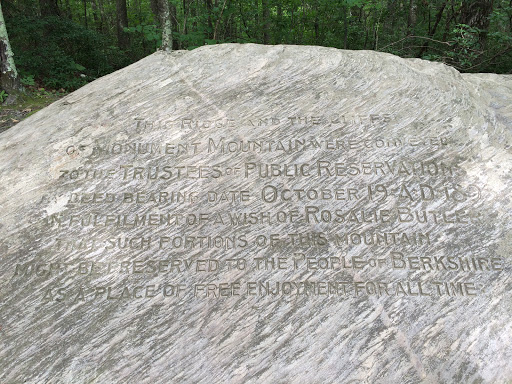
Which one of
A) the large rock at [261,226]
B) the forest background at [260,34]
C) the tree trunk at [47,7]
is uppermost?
the tree trunk at [47,7]

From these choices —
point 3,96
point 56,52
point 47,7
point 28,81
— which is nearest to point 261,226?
point 3,96

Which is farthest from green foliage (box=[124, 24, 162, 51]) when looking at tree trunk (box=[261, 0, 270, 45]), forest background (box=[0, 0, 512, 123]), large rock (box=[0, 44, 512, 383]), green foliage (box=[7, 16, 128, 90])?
large rock (box=[0, 44, 512, 383])

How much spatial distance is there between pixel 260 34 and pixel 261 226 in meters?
9.73

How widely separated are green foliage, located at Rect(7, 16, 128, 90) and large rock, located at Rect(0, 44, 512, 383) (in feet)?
19.6

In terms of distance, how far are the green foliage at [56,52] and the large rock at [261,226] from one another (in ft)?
19.6

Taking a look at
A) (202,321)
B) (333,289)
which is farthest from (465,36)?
(202,321)

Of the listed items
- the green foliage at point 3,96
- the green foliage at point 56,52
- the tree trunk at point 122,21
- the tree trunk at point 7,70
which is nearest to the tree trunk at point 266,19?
the green foliage at point 56,52

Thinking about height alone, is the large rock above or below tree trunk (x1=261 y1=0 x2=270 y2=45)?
below

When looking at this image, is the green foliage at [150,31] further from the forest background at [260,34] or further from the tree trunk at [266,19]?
the tree trunk at [266,19]

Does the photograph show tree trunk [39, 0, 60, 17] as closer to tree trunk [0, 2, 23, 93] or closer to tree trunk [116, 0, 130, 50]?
tree trunk [116, 0, 130, 50]

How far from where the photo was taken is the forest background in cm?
684

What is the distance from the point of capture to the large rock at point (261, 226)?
95.0 inches

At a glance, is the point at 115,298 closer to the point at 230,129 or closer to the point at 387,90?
the point at 230,129

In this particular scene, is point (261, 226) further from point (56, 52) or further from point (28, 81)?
point (56, 52)
